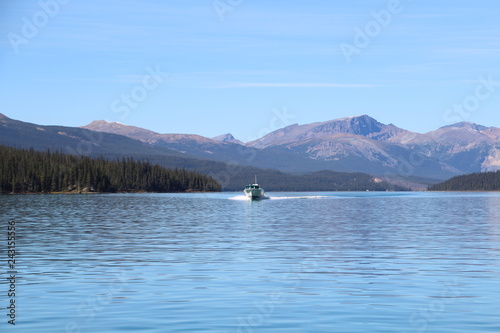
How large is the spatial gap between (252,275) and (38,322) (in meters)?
16.9

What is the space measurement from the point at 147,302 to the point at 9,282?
1019 centimetres

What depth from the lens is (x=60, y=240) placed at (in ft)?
226

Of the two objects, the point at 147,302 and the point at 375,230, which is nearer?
the point at 147,302

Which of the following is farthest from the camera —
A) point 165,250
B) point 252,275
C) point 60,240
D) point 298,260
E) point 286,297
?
point 60,240

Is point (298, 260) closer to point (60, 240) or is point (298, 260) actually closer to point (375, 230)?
point (60, 240)

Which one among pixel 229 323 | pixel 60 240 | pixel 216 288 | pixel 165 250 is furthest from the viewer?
pixel 60 240

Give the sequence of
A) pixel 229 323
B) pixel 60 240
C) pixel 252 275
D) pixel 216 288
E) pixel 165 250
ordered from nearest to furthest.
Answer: pixel 229 323
pixel 216 288
pixel 252 275
pixel 165 250
pixel 60 240

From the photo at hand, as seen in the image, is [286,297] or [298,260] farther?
[298,260]

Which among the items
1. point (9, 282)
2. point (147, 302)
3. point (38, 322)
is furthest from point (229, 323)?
point (9, 282)

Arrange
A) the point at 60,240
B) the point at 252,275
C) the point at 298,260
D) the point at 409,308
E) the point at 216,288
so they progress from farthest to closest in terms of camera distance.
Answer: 1. the point at 60,240
2. the point at 298,260
3. the point at 252,275
4. the point at 216,288
5. the point at 409,308

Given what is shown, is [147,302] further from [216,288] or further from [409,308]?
[409,308]

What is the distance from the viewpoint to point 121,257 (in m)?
55.3

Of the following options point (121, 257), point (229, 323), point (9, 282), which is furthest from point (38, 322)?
point (121, 257)

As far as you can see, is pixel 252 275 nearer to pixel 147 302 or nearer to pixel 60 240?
pixel 147 302
